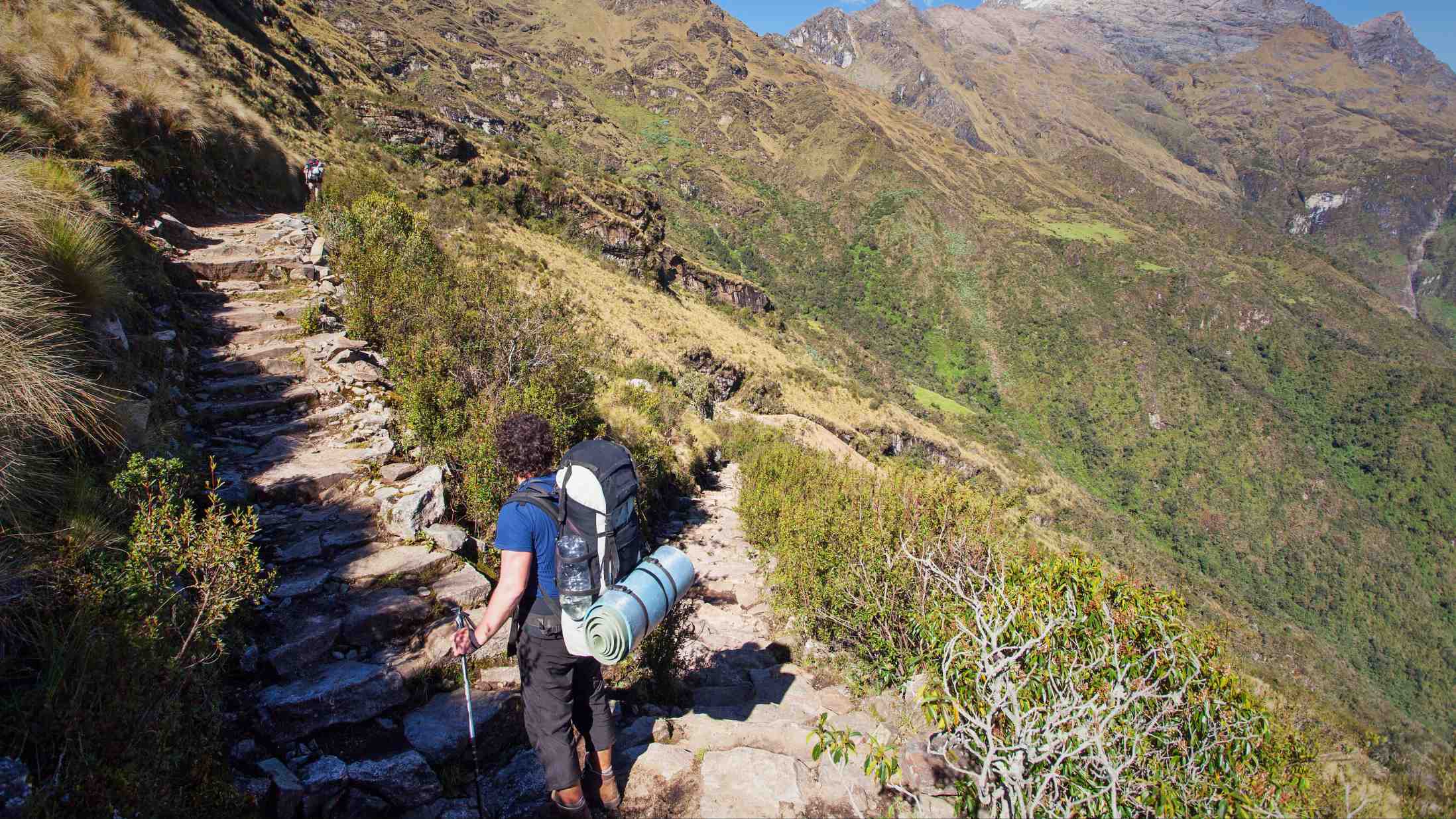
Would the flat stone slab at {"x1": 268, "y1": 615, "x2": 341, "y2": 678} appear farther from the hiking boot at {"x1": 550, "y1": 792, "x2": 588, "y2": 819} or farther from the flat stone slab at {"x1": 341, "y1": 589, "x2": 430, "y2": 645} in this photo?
Result: the hiking boot at {"x1": 550, "y1": 792, "x2": 588, "y2": 819}

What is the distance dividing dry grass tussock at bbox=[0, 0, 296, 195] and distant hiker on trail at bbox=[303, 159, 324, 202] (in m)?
0.80

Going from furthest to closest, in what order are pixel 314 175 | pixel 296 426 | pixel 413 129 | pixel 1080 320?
pixel 1080 320 → pixel 413 129 → pixel 314 175 → pixel 296 426

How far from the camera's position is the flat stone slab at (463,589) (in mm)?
4309

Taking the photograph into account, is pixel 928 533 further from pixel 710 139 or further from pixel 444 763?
pixel 710 139

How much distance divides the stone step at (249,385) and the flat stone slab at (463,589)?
3706 millimetres

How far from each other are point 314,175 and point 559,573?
14.9 meters

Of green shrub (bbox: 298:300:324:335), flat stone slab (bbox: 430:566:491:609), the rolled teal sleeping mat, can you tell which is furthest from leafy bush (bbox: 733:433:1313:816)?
green shrub (bbox: 298:300:324:335)

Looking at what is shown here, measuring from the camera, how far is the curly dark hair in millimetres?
3193

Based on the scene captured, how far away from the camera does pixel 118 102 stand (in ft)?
26.9

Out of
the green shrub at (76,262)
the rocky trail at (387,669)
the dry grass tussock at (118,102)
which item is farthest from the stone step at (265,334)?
the green shrub at (76,262)

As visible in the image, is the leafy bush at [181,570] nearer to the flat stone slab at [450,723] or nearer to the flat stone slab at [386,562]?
the flat stone slab at [386,562]

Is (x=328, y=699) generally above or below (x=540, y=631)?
below

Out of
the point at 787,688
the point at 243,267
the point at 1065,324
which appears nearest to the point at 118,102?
the point at 243,267

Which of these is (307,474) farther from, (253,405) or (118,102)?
(118,102)
